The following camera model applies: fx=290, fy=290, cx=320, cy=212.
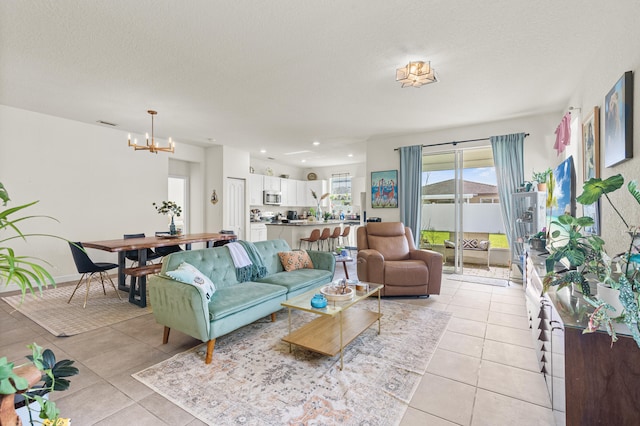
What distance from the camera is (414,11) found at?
2145mm

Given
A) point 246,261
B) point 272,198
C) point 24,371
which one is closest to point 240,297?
point 246,261

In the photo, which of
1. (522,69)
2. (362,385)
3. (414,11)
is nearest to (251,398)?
(362,385)

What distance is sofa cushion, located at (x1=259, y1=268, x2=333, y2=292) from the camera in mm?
3129

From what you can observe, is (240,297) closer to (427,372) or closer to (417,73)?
(427,372)

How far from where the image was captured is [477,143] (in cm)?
506

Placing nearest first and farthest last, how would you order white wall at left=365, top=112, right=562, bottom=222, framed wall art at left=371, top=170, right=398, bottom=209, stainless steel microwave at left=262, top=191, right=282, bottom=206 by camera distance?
white wall at left=365, top=112, right=562, bottom=222, framed wall art at left=371, top=170, right=398, bottom=209, stainless steel microwave at left=262, top=191, right=282, bottom=206

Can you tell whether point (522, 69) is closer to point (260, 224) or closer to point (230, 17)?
point (230, 17)

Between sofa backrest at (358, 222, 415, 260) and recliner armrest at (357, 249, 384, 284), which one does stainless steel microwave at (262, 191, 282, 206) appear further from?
recliner armrest at (357, 249, 384, 284)

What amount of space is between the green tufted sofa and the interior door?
353 cm

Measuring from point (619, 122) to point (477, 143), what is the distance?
130 inches

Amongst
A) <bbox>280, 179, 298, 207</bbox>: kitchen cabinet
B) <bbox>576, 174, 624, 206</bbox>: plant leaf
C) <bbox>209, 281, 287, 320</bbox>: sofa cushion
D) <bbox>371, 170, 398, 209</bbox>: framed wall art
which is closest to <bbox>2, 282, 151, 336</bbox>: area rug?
<bbox>209, 281, 287, 320</bbox>: sofa cushion

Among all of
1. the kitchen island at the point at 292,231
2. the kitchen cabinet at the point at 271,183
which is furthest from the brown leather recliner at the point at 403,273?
the kitchen cabinet at the point at 271,183

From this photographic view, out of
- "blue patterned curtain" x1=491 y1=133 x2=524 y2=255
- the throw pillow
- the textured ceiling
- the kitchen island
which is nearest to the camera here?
the textured ceiling

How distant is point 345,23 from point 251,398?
9.17 ft
